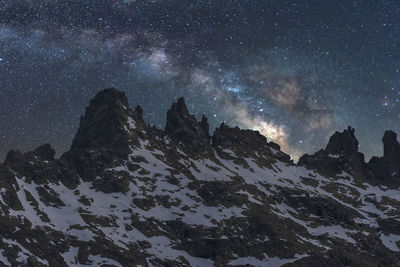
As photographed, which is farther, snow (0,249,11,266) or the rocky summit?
the rocky summit

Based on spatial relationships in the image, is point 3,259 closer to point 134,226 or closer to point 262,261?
point 134,226

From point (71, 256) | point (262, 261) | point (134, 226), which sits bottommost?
point (71, 256)

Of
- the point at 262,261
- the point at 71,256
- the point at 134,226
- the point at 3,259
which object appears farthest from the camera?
the point at 134,226

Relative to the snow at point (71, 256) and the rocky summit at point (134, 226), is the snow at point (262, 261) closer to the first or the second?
the rocky summit at point (134, 226)

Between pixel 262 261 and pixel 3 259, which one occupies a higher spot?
pixel 262 261

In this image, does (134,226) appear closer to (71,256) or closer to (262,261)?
(71,256)

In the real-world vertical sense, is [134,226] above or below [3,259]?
above

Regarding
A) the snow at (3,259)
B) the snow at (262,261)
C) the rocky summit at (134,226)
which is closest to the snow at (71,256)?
the rocky summit at (134,226)

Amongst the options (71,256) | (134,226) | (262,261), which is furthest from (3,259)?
(262,261)

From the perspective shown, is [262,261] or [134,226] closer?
[262,261]

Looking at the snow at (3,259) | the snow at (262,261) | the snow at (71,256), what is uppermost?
the snow at (262,261)

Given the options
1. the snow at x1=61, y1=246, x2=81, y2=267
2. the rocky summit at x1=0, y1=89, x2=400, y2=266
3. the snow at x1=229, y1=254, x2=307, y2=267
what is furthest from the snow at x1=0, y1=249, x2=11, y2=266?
the snow at x1=229, y1=254, x2=307, y2=267

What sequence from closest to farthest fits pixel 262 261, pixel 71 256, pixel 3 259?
pixel 3 259 < pixel 71 256 < pixel 262 261

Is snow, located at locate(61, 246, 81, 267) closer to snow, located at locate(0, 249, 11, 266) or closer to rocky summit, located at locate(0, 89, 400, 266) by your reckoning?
rocky summit, located at locate(0, 89, 400, 266)
